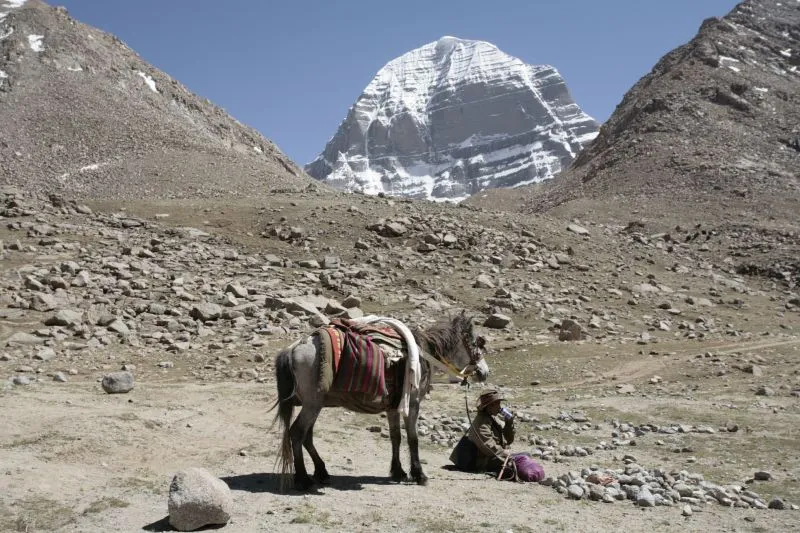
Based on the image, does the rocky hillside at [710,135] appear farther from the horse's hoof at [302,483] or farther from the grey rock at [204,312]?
the horse's hoof at [302,483]

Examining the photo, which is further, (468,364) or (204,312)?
(204,312)

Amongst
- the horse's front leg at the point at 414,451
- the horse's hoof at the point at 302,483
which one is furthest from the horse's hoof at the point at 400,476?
the horse's hoof at the point at 302,483

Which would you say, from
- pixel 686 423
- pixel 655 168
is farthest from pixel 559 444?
pixel 655 168

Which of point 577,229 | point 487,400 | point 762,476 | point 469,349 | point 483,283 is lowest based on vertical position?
point 762,476

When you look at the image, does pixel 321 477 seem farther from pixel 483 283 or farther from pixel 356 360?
pixel 483 283

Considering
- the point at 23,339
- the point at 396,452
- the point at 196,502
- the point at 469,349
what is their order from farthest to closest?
the point at 23,339 → the point at 469,349 → the point at 396,452 → the point at 196,502

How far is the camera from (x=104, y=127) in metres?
51.9

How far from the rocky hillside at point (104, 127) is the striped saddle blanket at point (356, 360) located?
3278 centimetres

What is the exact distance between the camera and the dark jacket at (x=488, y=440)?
9.29 m

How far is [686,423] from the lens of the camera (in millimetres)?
12742

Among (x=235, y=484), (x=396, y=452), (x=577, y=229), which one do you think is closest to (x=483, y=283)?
(x=577, y=229)

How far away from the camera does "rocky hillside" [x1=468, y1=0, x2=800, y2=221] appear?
51625 millimetres

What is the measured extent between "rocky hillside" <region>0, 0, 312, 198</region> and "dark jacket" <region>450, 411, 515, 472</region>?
106ft

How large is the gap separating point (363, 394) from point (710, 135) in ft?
203
